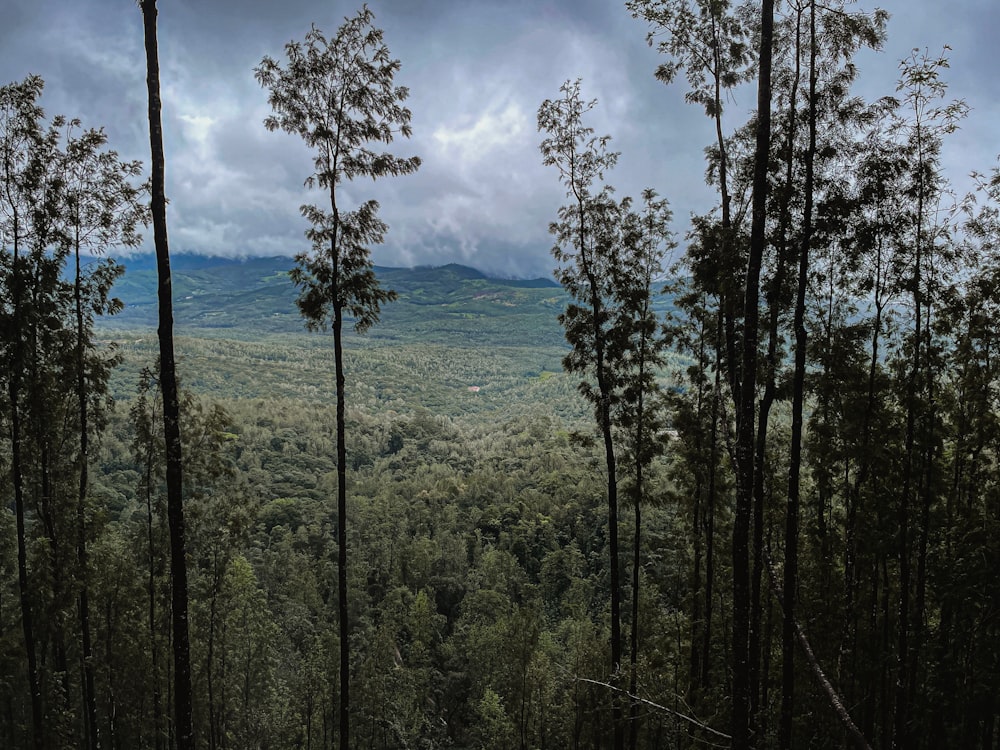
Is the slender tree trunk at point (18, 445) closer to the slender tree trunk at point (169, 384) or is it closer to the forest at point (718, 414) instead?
the forest at point (718, 414)

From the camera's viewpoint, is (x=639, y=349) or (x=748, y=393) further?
(x=639, y=349)

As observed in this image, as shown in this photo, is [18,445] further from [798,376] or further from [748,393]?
[798,376]

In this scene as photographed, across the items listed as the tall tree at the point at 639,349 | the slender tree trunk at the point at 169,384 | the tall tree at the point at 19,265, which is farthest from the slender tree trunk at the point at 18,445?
the tall tree at the point at 639,349

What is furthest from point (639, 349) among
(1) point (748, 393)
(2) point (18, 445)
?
(2) point (18, 445)

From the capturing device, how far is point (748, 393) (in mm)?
6551

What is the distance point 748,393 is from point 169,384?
6.81 m

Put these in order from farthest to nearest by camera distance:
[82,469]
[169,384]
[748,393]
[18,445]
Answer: [82,469], [18,445], [169,384], [748,393]

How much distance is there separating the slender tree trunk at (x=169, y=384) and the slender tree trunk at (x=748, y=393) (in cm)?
657

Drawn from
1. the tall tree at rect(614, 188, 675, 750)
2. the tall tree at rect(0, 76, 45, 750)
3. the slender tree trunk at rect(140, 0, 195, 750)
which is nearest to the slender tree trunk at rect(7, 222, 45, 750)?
the tall tree at rect(0, 76, 45, 750)

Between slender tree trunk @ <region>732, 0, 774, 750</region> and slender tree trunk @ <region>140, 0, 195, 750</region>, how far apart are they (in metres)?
6.57

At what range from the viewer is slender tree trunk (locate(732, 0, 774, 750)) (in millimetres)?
6578

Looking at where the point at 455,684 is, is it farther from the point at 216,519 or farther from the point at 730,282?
the point at 730,282

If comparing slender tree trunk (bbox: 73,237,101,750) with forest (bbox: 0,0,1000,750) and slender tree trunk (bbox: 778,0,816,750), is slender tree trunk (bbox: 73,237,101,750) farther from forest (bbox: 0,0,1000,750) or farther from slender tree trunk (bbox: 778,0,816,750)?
slender tree trunk (bbox: 778,0,816,750)

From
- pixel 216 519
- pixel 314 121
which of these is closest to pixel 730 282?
pixel 314 121
